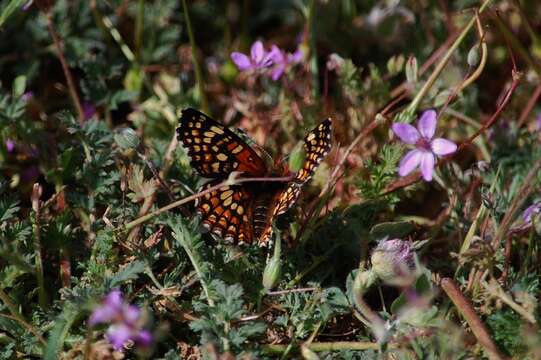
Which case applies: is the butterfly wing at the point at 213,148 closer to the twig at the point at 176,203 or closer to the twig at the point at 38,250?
the twig at the point at 176,203

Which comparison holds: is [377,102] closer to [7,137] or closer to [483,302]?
[483,302]

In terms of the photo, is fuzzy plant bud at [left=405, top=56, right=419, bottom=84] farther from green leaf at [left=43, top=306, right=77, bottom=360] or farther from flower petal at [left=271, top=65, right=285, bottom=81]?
green leaf at [left=43, top=306, right=77, bottom=360]

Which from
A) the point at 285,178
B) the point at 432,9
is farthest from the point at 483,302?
the point at 432,9

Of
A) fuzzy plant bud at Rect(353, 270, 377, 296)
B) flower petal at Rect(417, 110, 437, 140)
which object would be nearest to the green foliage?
fuzzy plant bud at Rect(353, 270, 377, 296)

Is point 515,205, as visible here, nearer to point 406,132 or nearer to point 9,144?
point 406,132

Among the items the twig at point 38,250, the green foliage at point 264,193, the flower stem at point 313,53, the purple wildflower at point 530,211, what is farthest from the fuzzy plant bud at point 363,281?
the flower stem at point 313,53

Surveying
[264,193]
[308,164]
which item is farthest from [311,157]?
[264,193]
